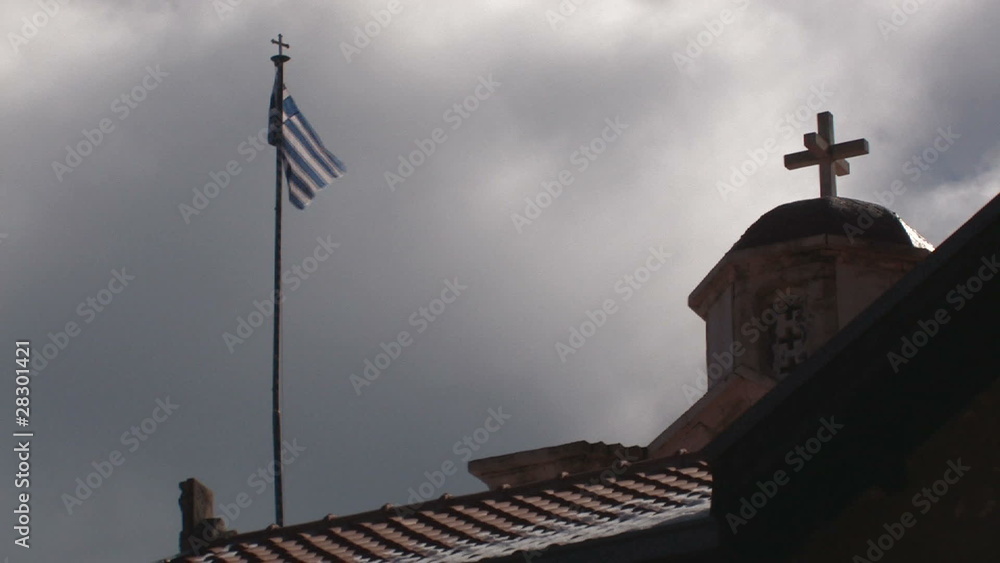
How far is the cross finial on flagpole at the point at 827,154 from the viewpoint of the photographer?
1839 cm

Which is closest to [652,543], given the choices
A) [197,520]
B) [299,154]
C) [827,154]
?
[197,520]

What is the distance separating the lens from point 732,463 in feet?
26.8

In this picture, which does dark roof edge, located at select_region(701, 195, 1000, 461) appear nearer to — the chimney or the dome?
the chimney

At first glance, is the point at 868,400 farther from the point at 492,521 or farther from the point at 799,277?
the point at 799,277

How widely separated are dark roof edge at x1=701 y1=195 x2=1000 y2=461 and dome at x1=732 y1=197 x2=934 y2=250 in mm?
7983

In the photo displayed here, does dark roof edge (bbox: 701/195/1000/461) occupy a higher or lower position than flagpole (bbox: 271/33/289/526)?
Answer: lower

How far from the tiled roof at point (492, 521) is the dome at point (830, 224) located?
5.69 meters

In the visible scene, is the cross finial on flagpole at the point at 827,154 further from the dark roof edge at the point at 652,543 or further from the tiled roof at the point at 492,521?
the dark roof edge at the point at 652,543

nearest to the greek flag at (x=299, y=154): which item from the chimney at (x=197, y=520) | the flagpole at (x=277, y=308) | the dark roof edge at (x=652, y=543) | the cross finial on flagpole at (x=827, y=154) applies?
the flagpole at (x=277, y=308)

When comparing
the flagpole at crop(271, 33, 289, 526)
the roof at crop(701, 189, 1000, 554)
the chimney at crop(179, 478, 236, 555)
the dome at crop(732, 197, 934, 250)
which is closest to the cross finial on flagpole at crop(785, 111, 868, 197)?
the dome at crop(732, 197, 934, 250)

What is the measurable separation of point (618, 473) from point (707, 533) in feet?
9.56

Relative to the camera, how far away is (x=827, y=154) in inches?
727

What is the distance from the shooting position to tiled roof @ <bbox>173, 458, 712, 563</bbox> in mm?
9688

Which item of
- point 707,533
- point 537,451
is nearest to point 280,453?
point 537,451
